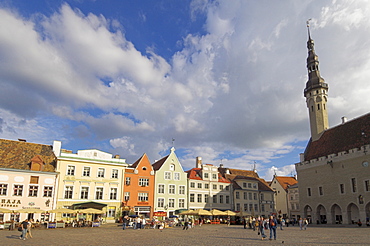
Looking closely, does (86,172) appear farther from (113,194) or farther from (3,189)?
(3,189)

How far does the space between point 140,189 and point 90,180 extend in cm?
809

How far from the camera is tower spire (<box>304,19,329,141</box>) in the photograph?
2297 inches

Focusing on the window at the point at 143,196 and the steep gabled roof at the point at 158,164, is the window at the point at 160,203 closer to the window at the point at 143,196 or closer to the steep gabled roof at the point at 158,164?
the window at the point at 143,196

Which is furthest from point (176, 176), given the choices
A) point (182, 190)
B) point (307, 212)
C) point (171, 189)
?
point (307, 212)

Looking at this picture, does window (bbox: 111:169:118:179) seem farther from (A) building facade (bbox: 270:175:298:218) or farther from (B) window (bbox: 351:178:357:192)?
(A) building facade (bbox: 270:175:298:218)

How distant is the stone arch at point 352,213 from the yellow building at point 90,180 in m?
34.2

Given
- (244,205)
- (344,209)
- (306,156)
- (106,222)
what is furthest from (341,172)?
(106,222)

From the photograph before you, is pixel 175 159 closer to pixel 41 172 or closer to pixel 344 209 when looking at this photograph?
pixel 41 172

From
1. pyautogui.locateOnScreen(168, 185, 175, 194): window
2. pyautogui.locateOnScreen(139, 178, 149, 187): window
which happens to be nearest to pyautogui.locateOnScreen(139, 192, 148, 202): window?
pyautogui.locateOnScreen(139, 178, 149, 187): window

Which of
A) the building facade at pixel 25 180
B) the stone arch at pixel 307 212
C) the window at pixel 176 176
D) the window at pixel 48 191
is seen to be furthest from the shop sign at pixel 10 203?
the stone arch at pixel 307 212

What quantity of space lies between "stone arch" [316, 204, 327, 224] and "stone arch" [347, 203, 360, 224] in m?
5.27

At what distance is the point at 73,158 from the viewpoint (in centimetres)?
4228

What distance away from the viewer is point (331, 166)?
162 feet

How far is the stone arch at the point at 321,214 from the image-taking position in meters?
50.8
